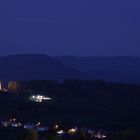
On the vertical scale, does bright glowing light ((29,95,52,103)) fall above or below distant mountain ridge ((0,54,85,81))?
below

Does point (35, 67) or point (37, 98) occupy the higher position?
point (35, 67)

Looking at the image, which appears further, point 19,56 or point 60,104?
point 19,56

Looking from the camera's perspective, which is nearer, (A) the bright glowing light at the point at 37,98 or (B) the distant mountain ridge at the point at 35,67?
(A) the bright glowing light at the point at 37,98

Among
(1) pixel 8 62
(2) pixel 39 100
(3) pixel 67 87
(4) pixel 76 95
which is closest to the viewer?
(2) pixel 39 100

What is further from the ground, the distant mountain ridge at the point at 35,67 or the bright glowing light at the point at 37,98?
the distant mountain ridge at the point at 35,67

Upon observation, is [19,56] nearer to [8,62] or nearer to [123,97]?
[8,62]

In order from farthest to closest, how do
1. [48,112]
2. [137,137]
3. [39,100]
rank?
[39,100]
[48,112]
[137,137]

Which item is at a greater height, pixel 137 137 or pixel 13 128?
pixel 137 137

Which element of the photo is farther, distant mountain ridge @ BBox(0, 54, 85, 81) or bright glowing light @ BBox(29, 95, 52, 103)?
distant mountain ridge @ BBox(0, 54, 85, 81)

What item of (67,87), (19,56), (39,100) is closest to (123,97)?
(67,87)

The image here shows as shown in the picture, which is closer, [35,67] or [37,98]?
[37,98]
